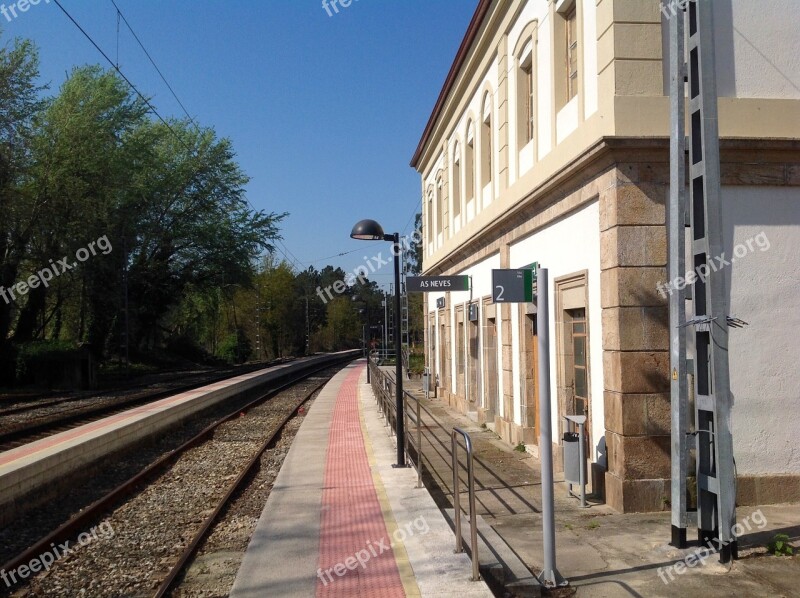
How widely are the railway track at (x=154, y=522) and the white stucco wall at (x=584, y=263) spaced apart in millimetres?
4485

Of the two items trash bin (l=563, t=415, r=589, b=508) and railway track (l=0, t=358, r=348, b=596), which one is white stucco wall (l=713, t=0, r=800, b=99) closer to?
trash bin (l=563, t=415, r=589, b=508)

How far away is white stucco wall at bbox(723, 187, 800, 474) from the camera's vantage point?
24.9 feet

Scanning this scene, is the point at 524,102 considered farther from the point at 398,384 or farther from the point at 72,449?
the point at 72,449

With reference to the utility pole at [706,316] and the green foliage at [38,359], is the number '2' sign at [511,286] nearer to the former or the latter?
the utility pole at [706,316]

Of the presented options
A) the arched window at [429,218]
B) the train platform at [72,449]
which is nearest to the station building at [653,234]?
the train platform at [72,449]

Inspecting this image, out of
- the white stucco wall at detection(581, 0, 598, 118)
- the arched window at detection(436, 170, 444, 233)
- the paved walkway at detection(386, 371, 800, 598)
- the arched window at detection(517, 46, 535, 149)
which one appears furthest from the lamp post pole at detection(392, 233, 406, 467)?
the arched window at detection(436, 170, 444, 233)

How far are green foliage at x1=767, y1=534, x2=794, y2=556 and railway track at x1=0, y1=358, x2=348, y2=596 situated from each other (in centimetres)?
496

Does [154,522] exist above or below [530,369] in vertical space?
below

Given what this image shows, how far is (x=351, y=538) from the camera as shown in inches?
256

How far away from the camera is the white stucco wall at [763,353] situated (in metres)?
7.59

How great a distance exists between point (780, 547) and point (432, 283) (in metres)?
5.22

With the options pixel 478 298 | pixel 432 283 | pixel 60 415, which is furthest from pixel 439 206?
pixel 432 283

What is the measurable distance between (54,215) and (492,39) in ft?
62.2

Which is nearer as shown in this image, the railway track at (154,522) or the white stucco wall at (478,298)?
the railway track at (154,522)
